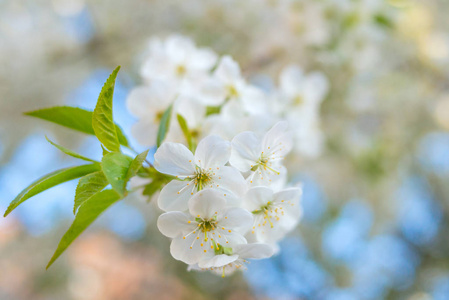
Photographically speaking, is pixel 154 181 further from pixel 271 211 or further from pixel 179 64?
pixel 179 64

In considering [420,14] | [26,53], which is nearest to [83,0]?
[26,53]

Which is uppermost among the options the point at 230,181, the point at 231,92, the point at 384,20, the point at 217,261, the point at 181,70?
the point at 384,20

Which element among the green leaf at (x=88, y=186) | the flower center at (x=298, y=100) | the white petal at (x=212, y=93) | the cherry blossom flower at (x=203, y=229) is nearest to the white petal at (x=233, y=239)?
the cherry blossom flower at (x=203, y=229)

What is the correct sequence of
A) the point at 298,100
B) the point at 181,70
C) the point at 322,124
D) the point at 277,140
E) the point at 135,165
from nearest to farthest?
the point at 135,165 < the point at 277,140 < the point at 181,70 < the point at 298,100 < the point at 322,124

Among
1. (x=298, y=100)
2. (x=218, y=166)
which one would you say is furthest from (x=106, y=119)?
(x=298, y=100)

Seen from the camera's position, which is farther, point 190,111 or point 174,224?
point 190,111

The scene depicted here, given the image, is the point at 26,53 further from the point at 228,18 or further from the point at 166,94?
the point at 166,94

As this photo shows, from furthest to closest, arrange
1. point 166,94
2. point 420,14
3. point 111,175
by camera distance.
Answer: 1. point 420,14
2. point 166,94
3. point 111,175
